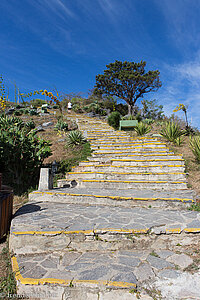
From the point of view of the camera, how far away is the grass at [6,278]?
1817 millimetres

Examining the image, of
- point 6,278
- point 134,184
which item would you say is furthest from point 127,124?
point 6,278

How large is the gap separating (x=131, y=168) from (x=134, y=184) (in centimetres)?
84

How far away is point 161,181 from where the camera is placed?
4680 millimetres

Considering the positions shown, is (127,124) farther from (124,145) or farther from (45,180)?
(45,180)

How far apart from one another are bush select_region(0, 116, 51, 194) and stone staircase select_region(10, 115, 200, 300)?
1445 millimetres

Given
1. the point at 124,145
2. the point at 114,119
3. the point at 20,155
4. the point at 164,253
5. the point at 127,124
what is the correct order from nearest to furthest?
the point at 164,253, the point at 20,155, the point at 124,145, the point at 127,124, the point at 114,119

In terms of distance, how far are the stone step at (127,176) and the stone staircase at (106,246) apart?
66cm

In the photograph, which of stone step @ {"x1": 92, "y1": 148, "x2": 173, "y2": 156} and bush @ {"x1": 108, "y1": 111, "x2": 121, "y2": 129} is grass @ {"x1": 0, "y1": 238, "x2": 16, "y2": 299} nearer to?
stone step @ {"x1": 92, "y1": 148, "x2": 173, "y2": 156}

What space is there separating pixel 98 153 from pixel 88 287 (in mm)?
5114

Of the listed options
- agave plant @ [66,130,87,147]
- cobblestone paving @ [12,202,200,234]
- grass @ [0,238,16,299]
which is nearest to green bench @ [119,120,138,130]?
agave plant @ [66,130,87,147]

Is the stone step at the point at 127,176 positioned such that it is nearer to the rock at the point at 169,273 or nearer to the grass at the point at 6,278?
the grass at the point at 6,278

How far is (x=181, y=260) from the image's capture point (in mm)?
2078

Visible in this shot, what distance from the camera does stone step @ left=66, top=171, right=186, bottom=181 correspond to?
16.0ft

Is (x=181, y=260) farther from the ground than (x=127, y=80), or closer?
closer
